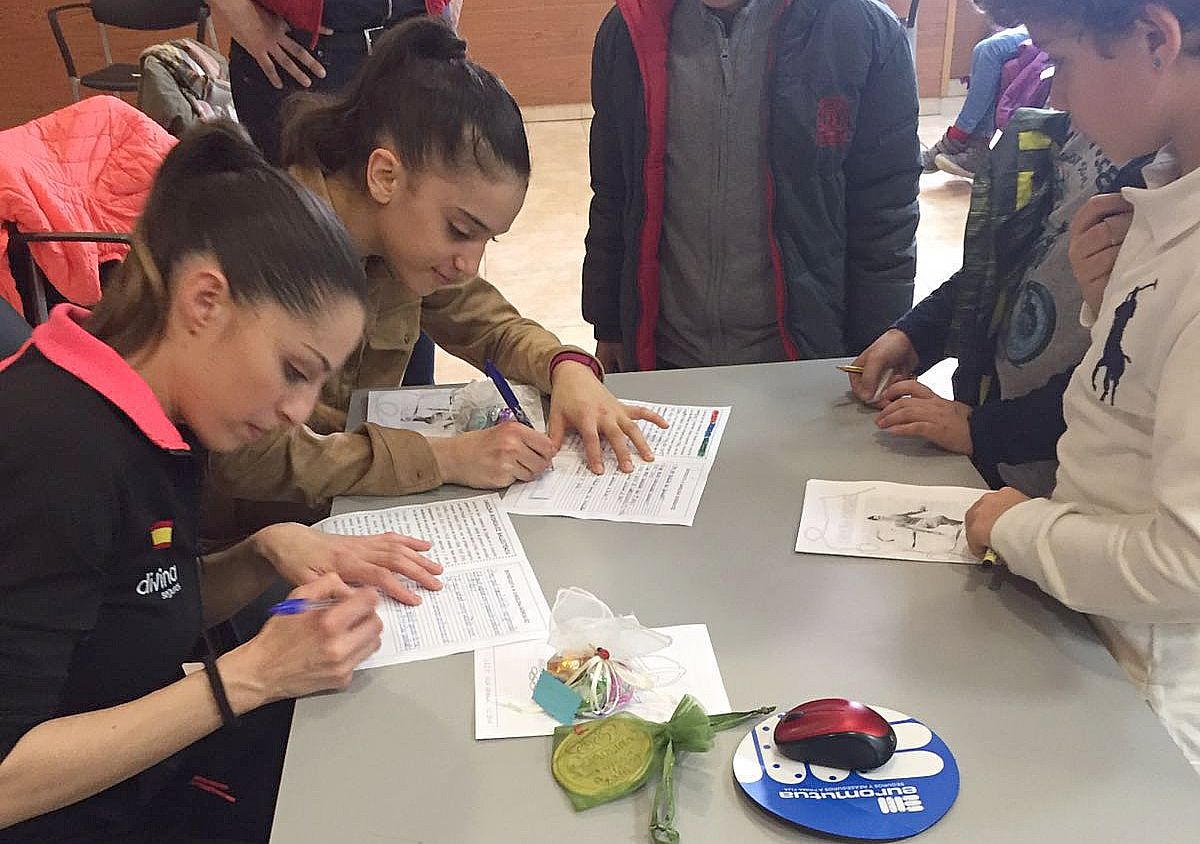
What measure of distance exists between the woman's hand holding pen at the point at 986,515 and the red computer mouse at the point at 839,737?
28 centimetres

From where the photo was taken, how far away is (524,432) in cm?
129

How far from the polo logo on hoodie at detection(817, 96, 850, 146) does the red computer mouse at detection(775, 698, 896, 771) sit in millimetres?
1098

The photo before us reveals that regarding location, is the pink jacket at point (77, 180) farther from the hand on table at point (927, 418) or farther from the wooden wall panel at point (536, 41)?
the wooden wall panel at point (536, 41)

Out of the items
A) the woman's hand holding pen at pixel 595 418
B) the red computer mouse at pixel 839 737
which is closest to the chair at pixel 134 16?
the woman's hand holding pen at pixel 595 418

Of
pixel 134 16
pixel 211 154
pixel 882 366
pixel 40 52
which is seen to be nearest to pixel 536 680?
pixel 211 154

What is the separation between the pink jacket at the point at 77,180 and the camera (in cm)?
182

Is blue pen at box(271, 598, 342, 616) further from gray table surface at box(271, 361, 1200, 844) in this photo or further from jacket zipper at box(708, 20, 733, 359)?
jacket zipper at box(708, 20, 733, 359)

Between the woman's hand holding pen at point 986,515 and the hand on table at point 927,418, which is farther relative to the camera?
the hand on table at point 927,418

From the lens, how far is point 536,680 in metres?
0.93

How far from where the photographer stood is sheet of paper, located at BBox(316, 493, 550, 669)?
99 cm

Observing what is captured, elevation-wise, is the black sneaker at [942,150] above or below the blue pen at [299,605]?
below

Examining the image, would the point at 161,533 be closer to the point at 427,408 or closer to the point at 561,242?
the point at 427,408

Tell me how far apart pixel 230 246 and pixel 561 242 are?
3170 millimetres

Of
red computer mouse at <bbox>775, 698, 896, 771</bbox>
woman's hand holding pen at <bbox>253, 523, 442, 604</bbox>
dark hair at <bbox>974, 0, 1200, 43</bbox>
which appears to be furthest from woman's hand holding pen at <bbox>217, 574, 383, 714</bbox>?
dark hair at <bbox>974, 0, 1200, 43</bbox>
